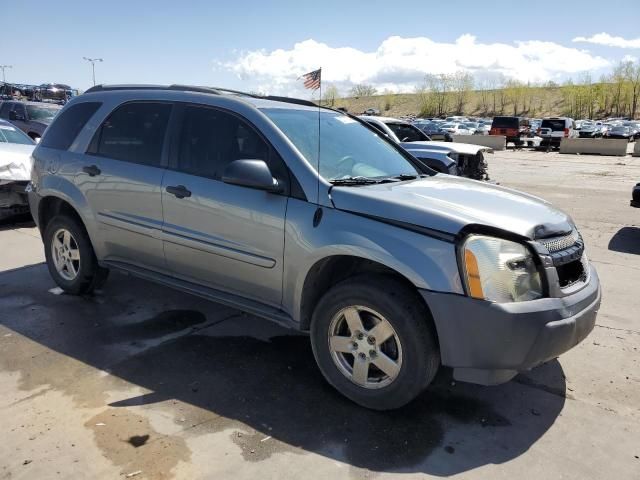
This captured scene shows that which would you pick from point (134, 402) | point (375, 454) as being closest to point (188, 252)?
point (134, 402)

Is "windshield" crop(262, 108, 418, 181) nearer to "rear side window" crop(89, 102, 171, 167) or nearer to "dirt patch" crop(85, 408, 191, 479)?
"rear side window" crop(89, 102, 171, 167)

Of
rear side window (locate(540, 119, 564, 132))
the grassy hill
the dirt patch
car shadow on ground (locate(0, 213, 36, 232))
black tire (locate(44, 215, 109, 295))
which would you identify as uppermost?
the grassy hill

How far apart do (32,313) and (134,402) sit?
6.61 feet

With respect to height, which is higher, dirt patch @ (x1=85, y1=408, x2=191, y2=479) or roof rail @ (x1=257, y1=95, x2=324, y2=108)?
roof rail @ (x1=257, y1=95, x2=324, y2=108)

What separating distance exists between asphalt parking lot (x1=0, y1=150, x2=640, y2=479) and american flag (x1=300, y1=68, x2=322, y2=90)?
201 cm

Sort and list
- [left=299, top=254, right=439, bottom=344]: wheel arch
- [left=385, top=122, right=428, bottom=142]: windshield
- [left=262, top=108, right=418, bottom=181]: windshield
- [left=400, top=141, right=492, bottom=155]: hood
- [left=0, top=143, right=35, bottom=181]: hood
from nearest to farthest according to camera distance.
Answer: [left=299, top=254, right=439, bottom=344]: wheel arch < [left=262, top=108, right=418, bottom=181]: windshield < [left=0, top=143, right=35, bottom=181]: hood < [left=400, top=141, right=492, bottom=155]: hood < [left=385, top=122, right=428, bottom=142]: windshield

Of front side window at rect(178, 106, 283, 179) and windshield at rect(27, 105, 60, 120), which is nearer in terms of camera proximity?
front side window at rect(178, 106, 283, 179)

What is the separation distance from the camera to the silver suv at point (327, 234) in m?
2.88

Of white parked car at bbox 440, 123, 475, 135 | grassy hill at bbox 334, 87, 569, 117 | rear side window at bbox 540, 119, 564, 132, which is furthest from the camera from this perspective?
grassy hill at bbox 334, 87, 569, 117

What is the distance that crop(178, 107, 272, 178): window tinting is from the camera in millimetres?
3756

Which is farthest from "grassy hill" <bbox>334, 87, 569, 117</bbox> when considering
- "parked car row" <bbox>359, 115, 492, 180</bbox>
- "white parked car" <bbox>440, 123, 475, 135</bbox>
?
"parked car row" <bbox>359, 115, 492, 180</bbox>

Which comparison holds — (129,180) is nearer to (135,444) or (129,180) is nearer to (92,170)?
(92,170)

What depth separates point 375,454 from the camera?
2.82m

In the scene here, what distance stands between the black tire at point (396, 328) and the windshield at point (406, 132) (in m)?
8.58
